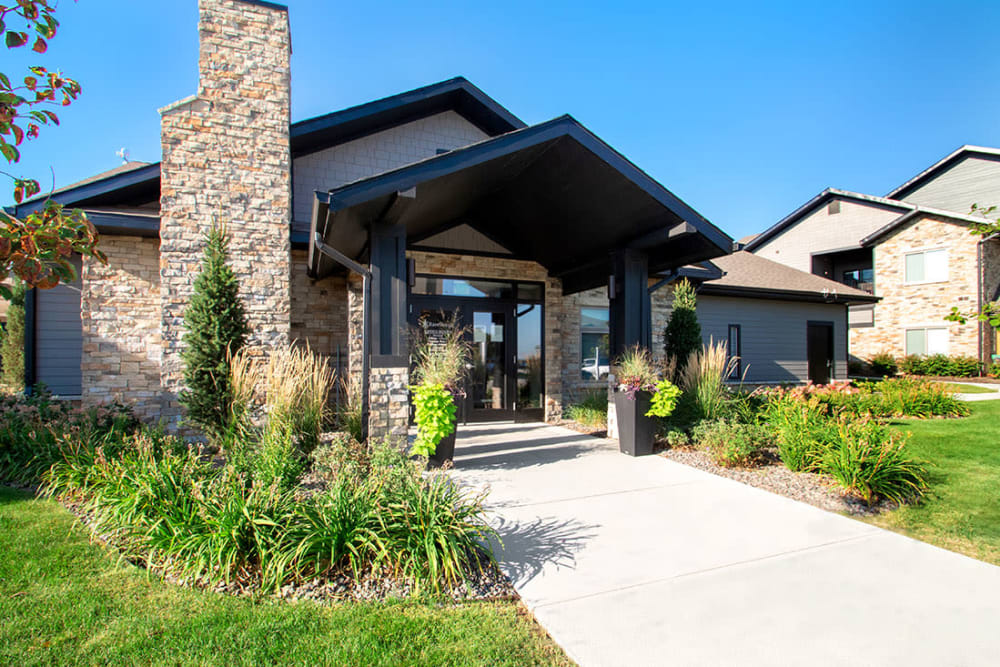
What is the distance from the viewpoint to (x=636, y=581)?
10.2ft

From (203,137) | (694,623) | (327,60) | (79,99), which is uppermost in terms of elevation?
(327,60)

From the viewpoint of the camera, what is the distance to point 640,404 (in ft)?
20.9

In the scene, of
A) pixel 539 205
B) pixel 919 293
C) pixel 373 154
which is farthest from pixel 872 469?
pixel 919 293

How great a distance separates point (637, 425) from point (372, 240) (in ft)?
12.5

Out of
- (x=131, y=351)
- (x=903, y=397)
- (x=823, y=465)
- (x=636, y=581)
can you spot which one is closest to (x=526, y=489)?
(x=636, y=581)

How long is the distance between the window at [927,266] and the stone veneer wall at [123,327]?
2361cm

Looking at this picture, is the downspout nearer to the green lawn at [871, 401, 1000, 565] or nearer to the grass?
the green lawn at [871, 401, 1000, 565]

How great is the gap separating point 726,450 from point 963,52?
804 centimetres

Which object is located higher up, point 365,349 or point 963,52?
point 963,52

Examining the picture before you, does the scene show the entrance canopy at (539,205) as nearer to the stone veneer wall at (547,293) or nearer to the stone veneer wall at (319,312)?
the stone veneer wall at (547,293)

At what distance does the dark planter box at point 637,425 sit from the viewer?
6.34m

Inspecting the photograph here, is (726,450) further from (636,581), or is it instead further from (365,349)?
(365,349)

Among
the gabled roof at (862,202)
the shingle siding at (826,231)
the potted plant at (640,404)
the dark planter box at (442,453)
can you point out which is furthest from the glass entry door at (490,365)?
the shingle siding at (826,231)

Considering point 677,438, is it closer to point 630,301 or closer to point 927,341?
point 630,301
